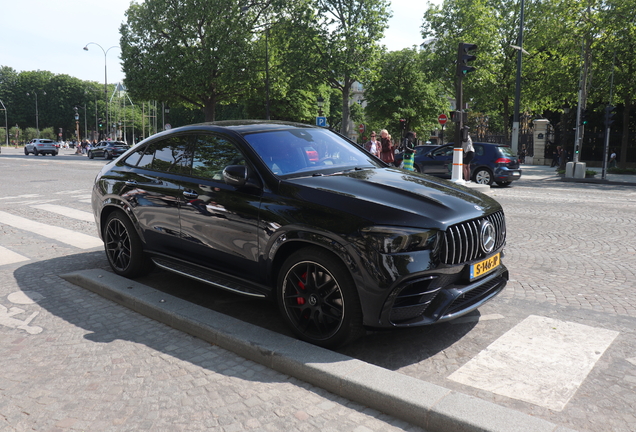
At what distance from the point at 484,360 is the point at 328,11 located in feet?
121

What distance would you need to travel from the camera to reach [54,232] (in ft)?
26.8

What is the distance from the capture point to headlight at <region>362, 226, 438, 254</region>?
325 centimetres

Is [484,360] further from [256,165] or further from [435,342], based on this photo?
[256,165]

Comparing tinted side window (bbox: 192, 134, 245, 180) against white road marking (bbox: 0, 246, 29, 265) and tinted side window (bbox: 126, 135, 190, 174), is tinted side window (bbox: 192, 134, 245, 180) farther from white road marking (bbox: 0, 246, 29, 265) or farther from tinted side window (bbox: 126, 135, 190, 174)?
white road marking (bbox: 0, 246, 29, 265)

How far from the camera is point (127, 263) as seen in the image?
17.5 feet

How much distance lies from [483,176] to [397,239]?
15638 mm

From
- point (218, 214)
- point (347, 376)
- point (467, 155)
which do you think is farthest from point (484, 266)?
point (467, 155)

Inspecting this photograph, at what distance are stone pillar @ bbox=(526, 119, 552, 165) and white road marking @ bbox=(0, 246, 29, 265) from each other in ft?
128

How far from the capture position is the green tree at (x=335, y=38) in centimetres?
3591

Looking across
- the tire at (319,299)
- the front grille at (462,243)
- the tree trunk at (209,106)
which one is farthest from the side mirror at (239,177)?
the tree trunk at (209,106)

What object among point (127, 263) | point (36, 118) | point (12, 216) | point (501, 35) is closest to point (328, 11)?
point (501, 35)

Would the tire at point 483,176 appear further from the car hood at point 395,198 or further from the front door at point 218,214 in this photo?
the front door at point 218,214

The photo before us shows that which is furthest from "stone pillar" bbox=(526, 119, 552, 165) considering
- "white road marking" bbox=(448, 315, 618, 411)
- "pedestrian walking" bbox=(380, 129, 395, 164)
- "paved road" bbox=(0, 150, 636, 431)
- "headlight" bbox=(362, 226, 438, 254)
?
"headlight" bbox=(362, 226, 438, 254)

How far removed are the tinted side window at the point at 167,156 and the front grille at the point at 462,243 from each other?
2.40 metres
